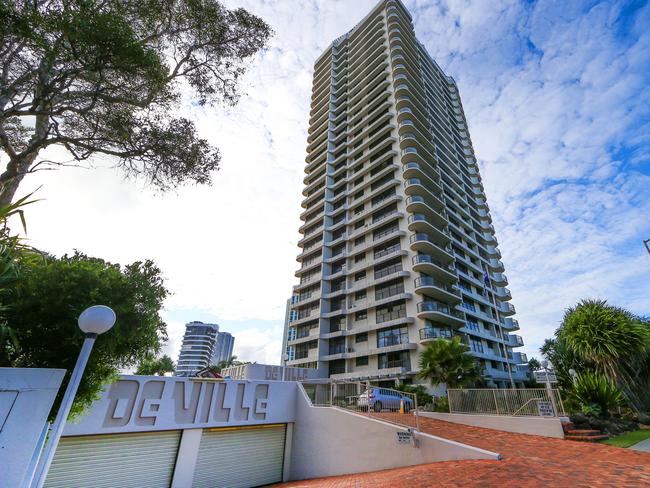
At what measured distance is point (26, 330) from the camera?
6129mm

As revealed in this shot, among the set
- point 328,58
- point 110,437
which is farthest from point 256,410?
point 328,58

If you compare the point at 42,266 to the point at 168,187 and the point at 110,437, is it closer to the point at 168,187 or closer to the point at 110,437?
the point at 168,187

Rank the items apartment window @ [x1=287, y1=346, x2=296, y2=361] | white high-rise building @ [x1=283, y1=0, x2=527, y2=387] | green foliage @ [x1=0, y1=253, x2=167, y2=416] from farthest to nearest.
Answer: apartment window @ [x1=287, y1=346, x2=296, y2=361] < white high-rise building @ [x1=283, y1=0, x2=527, y2=387] < green foliage @ [x1=0, y1=253, x2=167, y2=416]

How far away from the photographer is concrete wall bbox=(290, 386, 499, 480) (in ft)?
31.6

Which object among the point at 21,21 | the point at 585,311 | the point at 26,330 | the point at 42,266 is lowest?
the point at 26,330

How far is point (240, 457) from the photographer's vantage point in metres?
12.6

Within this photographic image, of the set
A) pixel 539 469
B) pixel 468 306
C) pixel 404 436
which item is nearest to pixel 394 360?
pixel 468 306

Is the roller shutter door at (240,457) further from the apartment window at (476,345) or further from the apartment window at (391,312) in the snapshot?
the apartment window at (476,345)

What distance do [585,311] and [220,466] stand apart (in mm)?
22943

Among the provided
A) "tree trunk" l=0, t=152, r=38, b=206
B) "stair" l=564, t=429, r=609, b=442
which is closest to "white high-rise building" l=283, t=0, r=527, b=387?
"stair" l=564, t=429, r=609, b=442

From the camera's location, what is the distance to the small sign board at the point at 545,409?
12.1 metres

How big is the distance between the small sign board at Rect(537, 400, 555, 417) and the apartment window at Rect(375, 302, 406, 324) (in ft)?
61.8

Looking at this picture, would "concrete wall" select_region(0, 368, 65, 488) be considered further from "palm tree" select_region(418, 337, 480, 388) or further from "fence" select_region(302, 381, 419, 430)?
"palm tree" select_region(418, 337, 480, 388)

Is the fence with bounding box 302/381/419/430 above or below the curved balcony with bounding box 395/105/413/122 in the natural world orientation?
below
